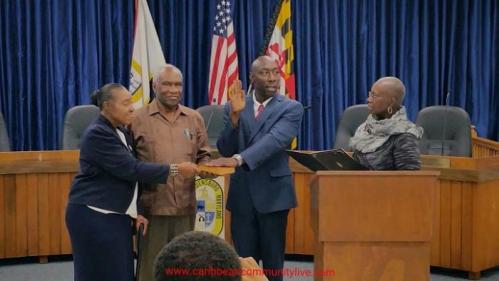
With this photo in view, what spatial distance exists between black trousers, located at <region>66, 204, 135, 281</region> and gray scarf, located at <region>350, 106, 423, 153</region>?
1.14 meters

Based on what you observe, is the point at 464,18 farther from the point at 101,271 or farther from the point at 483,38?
the point at 101,271

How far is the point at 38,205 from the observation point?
4.80 metres

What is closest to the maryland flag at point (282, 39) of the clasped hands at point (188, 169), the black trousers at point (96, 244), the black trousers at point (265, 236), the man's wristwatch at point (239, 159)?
the black trousers at point (265, 236)

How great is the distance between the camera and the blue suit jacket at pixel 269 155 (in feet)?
11.3

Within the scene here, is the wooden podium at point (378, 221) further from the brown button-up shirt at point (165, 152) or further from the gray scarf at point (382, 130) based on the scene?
the brown button-up shirt at point (165, 152)

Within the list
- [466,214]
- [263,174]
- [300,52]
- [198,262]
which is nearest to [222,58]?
[300,52]

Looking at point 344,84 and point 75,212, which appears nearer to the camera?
point 75,212

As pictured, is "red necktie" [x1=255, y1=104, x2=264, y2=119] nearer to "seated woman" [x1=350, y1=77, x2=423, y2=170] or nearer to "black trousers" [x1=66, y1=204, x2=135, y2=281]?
"seated woman" [x1=350, y1=77, x2=423, y2=170]

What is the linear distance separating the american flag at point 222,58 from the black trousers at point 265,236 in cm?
324

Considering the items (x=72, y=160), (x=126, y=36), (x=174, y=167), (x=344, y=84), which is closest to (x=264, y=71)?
(x=174, y=167)

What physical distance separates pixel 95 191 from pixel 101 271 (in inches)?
13.2

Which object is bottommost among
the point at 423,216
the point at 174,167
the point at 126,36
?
the point at 423,216

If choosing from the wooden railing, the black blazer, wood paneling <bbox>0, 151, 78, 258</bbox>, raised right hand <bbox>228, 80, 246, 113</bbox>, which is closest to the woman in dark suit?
the black blazer

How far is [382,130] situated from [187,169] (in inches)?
34.7
